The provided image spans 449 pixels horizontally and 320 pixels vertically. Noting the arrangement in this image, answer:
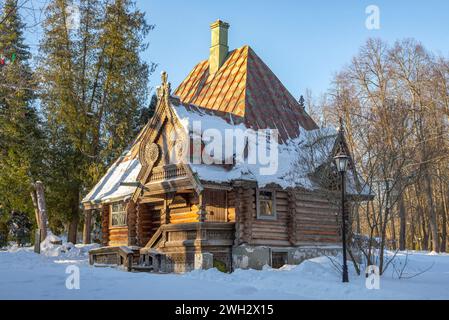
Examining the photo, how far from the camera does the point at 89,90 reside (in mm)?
31406

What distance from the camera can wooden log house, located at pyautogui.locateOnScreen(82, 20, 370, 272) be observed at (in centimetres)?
1933

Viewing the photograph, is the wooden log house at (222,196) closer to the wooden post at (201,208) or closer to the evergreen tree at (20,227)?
the wooden post at (201,208)

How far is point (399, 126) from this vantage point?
56.1 ft

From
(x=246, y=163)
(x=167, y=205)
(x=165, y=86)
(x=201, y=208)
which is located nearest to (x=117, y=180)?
(x=167, y=205)

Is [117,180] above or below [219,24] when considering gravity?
below

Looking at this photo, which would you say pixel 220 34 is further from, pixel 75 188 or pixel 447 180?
pixel 447 180

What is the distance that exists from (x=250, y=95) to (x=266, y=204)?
5637 mm

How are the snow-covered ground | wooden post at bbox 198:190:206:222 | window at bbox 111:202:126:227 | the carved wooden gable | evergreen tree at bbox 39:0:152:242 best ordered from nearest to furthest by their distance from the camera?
the snow-covered ground, wooden post at bbox 198:190:206:222, the carved wooden gable, window at bbox 111:202:126:227, evergreen tree at bbox 39:0:152:242

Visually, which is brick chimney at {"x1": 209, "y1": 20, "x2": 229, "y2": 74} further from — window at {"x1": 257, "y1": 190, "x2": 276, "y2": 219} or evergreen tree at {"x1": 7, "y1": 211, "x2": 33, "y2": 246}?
evergreen tree at {"x1": 7, "y1": 211, "x2": 33, "y2": 246}

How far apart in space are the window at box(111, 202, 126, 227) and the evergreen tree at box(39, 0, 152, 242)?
14.0 ft

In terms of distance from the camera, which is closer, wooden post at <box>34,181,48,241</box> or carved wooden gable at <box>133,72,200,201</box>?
carved wooden gable at <box>133,72,200,201</box>

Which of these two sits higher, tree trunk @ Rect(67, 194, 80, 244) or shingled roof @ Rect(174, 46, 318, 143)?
shingled roof @ Rect(174, 46, 318, 143)

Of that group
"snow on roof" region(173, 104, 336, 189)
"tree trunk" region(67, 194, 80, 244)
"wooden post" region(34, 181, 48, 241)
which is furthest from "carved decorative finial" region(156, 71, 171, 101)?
"tree trunk" region(67, 194, 80, 244)

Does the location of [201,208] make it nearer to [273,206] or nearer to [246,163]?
[246,163]
